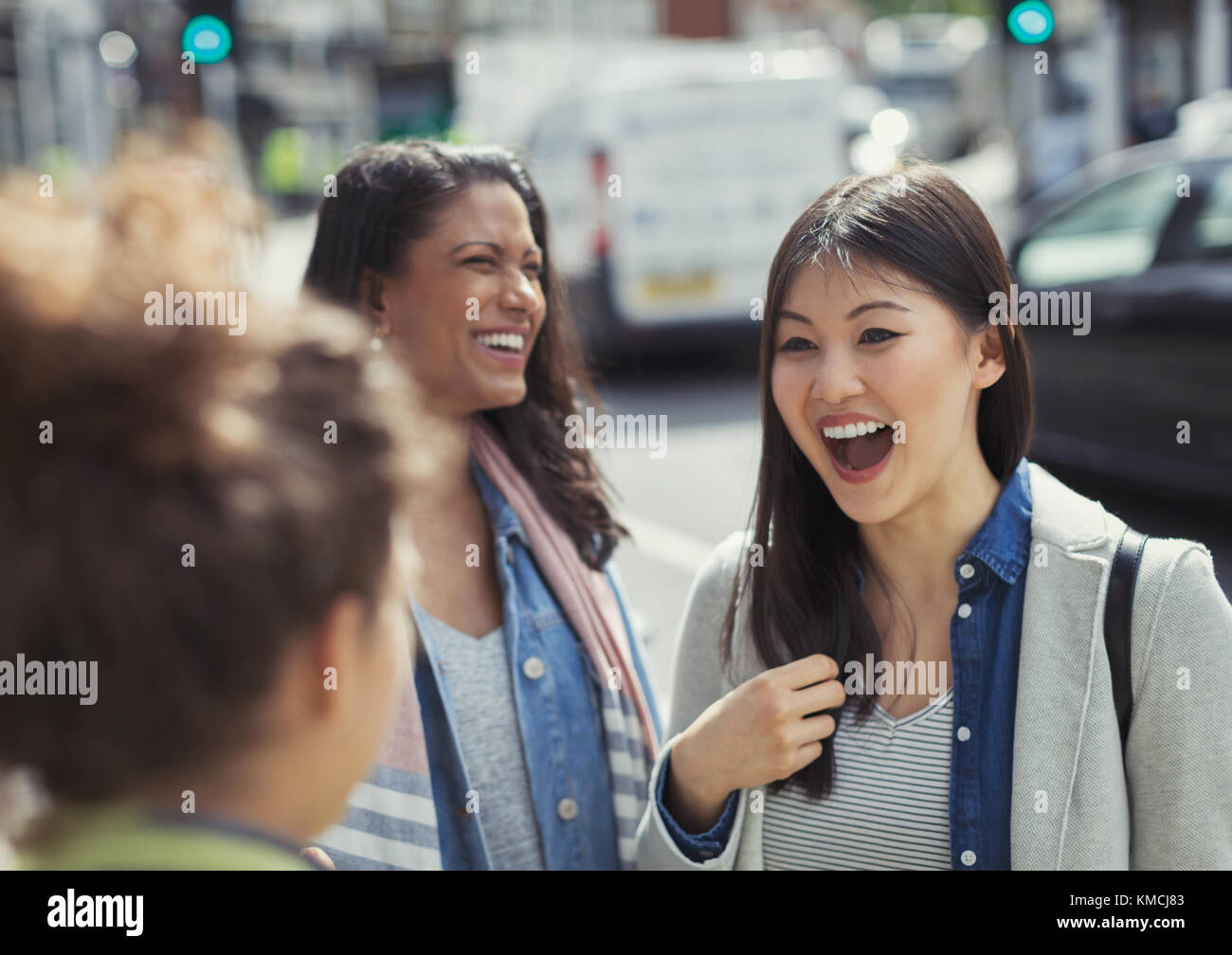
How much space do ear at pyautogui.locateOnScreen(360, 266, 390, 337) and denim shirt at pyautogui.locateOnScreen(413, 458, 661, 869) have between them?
46 centimetres

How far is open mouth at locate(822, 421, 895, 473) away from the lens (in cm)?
191

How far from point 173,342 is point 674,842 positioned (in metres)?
1.19

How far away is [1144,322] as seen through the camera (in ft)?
20.5

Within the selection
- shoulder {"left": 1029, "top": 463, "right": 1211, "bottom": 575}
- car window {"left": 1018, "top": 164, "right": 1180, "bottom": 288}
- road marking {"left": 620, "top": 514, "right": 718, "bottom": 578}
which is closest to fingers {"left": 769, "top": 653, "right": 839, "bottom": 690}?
shoulder {"left": 1029, "top": 463, "right": 1211, "bottom": 575}

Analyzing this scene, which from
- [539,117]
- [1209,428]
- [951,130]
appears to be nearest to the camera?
[1209,428]

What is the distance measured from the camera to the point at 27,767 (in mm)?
926

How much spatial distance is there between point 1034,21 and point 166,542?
7004 mm

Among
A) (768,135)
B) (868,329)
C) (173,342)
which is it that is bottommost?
(173,342)

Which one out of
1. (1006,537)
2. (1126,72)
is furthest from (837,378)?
(1126,72)

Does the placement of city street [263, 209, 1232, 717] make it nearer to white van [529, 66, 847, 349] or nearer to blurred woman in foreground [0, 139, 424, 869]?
white van [529, 66, 847, 349]

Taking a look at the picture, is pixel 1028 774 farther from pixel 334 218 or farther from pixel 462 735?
pixel 334 218

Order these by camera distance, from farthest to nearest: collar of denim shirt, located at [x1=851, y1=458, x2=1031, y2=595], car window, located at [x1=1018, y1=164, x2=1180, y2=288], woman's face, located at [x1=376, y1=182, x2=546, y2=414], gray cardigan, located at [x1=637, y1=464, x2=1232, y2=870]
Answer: car window, located at [x1=1018, y1=164, x2=1180, y2=288], woman's face, located at [x1=376, y1=182, x2=546, y2=414], collar of denim shirt, located at [x1=851, y1=458, x2=1031, y2=595], gray cardigan, located at [x1=637, y1=464, x2=1232, y2=870]
